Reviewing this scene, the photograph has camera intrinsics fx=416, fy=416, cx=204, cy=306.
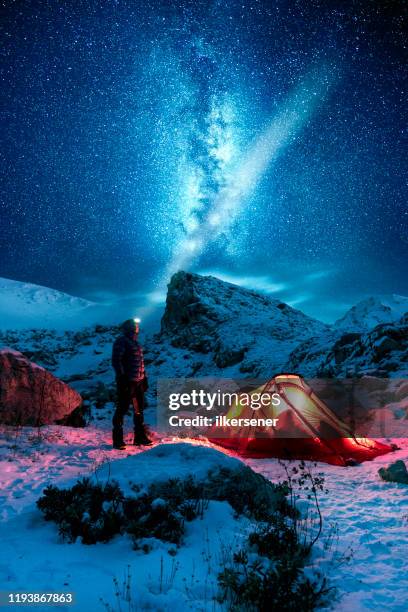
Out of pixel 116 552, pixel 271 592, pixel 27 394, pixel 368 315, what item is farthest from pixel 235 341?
pixel 271 592

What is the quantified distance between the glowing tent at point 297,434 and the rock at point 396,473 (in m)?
1.30

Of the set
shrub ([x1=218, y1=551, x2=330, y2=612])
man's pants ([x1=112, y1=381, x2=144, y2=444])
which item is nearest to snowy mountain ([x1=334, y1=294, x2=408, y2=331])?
man's pants ([x1=112, y1=381, x2=144, y2=444])

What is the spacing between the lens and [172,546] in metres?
3.85

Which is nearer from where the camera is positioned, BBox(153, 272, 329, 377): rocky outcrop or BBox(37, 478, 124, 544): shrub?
BBox(37, 478, 124, 544): shrub

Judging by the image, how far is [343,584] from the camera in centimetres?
345

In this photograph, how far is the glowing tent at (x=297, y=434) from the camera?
27.2ft

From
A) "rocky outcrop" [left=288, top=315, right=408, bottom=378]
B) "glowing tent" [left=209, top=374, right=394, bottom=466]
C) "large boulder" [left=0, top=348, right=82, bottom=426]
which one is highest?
"rocky outcrop" [left=288, top=315, right=408, bottom=378]

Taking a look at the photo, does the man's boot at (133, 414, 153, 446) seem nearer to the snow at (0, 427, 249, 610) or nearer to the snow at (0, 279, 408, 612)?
the snow at (0, 279, 408, 612)

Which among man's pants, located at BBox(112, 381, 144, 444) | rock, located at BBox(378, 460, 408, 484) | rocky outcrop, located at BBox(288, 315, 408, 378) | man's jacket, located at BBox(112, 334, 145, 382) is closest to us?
rock, located at BBox(378, 460, 408, 484)

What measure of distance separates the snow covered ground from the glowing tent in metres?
1.36

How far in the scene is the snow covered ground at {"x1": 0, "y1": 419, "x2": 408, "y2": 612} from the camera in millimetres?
3125

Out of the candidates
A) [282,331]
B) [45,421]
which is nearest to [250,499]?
[45,421]

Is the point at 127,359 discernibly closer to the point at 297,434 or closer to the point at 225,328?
the point at 297,434

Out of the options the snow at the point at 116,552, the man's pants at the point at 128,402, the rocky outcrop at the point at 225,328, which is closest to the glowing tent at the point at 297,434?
the man's pants at the point at 128,402
